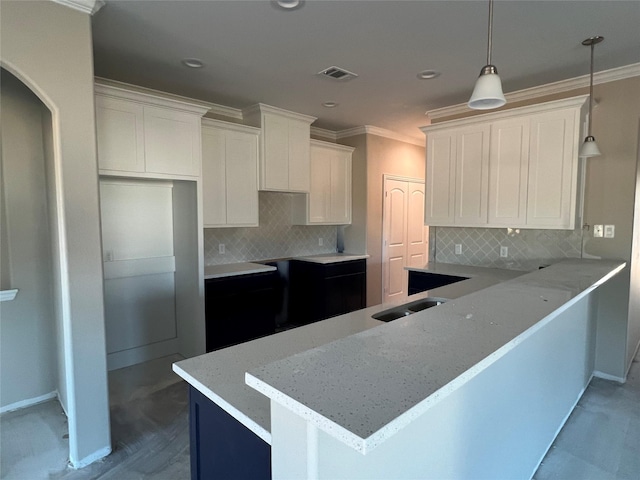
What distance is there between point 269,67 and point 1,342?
9.58 feet

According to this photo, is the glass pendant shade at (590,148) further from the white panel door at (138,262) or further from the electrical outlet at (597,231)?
the white panel door at (138,262)

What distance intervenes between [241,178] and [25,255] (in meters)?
1.97

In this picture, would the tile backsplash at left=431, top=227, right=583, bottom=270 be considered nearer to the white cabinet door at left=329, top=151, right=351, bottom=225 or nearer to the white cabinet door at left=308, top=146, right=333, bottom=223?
the white cabinet door at left=329, top=151, right=351, bottom=225

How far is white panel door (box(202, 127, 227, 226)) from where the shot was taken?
141 inches

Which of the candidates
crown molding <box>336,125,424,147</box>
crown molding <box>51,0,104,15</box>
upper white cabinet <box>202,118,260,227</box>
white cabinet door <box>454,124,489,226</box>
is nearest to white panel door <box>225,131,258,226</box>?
upper white cabinet <box>202,118,260,227</box>

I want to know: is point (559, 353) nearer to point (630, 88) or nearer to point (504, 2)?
point (504, 2)

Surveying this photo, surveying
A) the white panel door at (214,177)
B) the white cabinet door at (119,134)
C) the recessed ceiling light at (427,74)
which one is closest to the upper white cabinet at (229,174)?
the white panel door at (214,177)

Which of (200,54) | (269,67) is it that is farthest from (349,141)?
(200,54)

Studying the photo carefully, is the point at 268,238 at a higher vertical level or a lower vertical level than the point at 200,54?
lower

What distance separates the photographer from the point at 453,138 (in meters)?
3.69

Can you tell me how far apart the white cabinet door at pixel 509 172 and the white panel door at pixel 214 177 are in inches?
105

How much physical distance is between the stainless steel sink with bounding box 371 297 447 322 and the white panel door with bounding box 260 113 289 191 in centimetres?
238

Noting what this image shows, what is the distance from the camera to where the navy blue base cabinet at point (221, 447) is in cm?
108

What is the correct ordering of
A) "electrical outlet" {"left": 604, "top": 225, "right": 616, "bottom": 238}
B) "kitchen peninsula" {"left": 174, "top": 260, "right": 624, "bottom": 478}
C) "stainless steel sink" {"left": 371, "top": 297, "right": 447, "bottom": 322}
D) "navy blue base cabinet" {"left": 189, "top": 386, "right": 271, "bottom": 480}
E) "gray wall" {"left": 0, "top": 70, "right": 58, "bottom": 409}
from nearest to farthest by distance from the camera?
"kitchen peninsula" {"left": 174, "top": 260, "right": 624, "bottom": 478}, "navy blue base cabinet" {"left": 189, "top": 386, "right": 271, "bottom": 480}, "stainless steel sink" {"left": 371, "top": 297, "right": 447, "bottom": 322}, "gray wall" {"left": 0, "top": 70, "right": 58, "bottom": 409}, "electrical outlet" {"left": 604, "top": 225, "right": 616, "bottom": 238}
